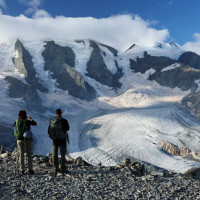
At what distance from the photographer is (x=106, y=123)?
62.4 m

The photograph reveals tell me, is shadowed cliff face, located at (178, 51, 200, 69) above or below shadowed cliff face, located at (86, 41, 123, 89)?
above

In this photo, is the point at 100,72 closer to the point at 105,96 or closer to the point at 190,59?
the point at 105,96

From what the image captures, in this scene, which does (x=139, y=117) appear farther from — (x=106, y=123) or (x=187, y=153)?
(x=187, y=153)

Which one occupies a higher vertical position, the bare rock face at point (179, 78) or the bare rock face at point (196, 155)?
the bare rock face at point (179, 78)

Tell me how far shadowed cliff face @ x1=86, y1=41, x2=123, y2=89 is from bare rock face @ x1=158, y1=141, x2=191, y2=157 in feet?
206

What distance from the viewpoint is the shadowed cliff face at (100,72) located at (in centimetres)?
11555

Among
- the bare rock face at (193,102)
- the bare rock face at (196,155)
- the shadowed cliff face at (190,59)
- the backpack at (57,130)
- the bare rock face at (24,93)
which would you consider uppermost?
the shadowed cliff face at (190,59)

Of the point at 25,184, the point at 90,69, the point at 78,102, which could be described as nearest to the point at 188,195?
the point at 25,184

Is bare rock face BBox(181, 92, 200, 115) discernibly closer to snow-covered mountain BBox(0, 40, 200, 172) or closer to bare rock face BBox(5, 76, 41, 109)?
snow-covered mountain BBox(0, 40, 200, 172)

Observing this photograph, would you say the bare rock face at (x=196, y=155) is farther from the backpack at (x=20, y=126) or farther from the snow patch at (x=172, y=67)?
the snow patch at (x=172, y=67)

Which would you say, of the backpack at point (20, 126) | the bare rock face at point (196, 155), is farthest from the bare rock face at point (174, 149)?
the backpack at point (20, 126)

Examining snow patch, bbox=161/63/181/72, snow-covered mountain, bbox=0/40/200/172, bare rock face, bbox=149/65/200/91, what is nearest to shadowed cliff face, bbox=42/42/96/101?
snow-covered mountain, bbox=0/40/200/172

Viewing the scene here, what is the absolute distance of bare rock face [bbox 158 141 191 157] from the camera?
5006 cm

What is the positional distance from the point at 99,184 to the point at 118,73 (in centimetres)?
11561
